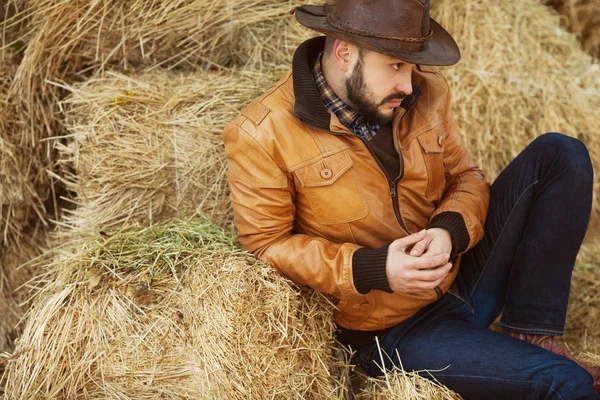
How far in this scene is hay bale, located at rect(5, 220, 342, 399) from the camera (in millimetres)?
1978

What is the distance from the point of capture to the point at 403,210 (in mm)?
2279

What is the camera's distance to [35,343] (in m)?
2.05

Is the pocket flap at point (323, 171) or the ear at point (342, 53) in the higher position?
the ear at point (342, 53)

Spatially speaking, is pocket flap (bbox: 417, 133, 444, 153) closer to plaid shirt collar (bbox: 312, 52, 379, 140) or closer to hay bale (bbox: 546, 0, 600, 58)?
plaid shirt collar (bbox: 312, 52, 379, 140)

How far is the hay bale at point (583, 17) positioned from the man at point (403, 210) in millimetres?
1983

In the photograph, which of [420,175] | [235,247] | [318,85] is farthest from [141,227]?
[420,175]

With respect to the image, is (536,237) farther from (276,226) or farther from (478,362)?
(276,226)

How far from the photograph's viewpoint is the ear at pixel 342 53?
6.92 ft

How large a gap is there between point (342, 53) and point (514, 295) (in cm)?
99

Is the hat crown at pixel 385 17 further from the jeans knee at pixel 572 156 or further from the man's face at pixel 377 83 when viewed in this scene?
the jeans knee at pixel 572 156

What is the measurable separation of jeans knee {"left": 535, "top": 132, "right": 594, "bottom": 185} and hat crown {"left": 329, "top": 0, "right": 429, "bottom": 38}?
0.67m

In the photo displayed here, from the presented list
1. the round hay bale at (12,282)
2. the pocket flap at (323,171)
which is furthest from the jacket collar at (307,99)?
the round hay bale at (12,282)

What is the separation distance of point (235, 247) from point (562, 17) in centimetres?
267

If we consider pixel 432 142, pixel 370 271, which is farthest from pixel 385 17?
pixel 370 271
